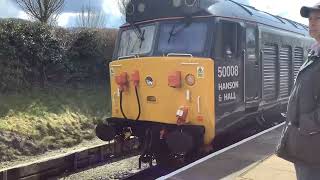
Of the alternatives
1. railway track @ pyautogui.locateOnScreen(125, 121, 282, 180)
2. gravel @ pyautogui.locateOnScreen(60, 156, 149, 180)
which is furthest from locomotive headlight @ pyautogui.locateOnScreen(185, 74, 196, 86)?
gravel @ pyautogui.locateOnScreen(60, 156, 149, 180)

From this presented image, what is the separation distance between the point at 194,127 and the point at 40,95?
7286mm

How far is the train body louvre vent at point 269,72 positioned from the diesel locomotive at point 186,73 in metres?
0.02

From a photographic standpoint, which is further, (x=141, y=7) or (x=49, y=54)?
(x=49, y=54)

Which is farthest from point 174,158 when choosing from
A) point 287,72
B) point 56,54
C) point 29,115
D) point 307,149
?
point 56,54

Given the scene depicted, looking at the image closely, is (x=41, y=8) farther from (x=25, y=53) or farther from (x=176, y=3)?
(x=176, y=3)

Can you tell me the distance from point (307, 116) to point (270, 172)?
136 inches

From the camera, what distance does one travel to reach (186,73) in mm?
7922

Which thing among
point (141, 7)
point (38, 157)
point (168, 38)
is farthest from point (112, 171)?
point (141, 7)

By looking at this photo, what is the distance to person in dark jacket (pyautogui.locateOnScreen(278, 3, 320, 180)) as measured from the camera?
10.8ft

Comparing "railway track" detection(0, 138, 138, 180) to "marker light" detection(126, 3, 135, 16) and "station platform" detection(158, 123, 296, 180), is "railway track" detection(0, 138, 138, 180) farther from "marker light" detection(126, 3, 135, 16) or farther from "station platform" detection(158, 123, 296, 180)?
"station platform" detection(158, 123, 296, 180)

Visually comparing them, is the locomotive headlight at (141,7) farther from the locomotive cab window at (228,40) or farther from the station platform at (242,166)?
the station platform at (242,166)

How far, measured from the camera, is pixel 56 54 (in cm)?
1539

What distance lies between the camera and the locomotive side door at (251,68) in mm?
8805

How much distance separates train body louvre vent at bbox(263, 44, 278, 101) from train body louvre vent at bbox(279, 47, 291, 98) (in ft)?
1.05
